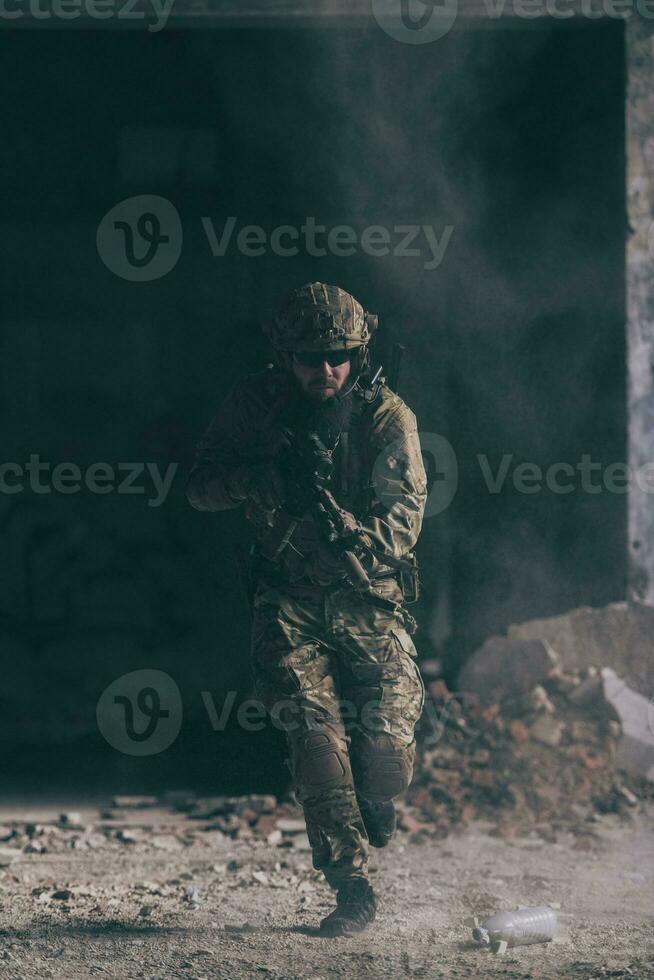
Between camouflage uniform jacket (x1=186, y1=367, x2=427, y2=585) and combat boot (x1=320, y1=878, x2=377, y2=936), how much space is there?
3.72 feet

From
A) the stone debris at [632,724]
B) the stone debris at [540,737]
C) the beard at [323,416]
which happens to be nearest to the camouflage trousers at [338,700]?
the beard at [323,416]

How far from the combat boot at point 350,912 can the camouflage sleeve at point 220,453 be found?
1.47 m

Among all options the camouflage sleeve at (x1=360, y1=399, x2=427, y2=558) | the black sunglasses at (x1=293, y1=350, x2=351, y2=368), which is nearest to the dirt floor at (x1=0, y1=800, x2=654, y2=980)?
the camouflage sleeve at (x1=360, y1=399, x2=427, y2=558)

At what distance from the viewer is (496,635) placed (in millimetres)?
7535

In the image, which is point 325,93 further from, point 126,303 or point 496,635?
point 496,635

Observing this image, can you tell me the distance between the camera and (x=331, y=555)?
16.0 feet

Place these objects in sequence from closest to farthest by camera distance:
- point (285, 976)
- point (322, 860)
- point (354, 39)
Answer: point (285, 976)
point (322, 860)
point (354, 39)

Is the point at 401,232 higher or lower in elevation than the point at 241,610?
higher

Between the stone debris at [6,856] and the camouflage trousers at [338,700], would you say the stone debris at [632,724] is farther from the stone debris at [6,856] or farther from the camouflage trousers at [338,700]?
the stone debris at [6,856]

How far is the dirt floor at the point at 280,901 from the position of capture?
475cm

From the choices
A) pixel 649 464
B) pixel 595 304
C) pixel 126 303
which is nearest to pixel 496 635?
pixel 649 464

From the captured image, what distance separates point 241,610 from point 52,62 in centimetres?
312

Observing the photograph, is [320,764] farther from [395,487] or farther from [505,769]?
[505,769]

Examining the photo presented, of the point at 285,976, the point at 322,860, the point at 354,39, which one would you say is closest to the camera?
the point at 285,976
